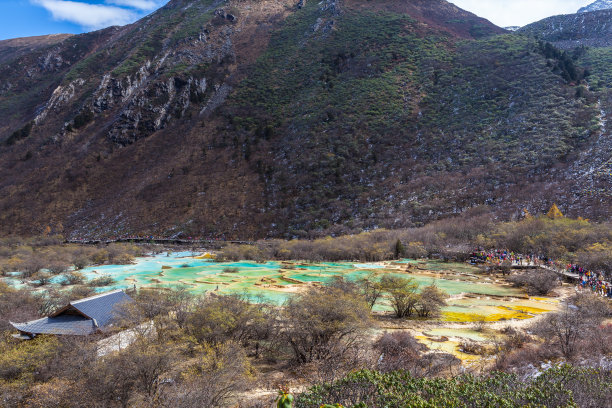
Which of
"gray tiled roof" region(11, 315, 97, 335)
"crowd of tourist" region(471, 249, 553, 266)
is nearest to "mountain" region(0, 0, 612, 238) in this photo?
"crowd of tourist" region(471, 249, 553, 266)

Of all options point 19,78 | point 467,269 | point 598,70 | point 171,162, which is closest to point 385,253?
point 467,269

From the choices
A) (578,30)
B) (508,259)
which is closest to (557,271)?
(508,259)

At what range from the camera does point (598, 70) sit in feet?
211

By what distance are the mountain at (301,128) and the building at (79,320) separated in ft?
127

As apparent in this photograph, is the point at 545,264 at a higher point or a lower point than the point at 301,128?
lower

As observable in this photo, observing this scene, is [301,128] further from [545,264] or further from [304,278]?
[545,264]

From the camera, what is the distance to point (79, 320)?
471 inches

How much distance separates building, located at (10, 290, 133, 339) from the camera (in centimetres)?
1113

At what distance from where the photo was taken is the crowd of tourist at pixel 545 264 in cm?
2198

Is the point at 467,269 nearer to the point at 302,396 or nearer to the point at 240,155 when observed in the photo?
the point at 302,396

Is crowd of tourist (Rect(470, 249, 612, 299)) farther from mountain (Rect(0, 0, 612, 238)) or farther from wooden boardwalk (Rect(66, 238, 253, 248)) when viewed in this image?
wooden boardwalk (Rect(66, 238, 253, 248))

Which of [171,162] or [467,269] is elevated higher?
[171,162]

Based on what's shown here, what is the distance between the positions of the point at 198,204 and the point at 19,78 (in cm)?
9097

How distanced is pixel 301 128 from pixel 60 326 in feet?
204
